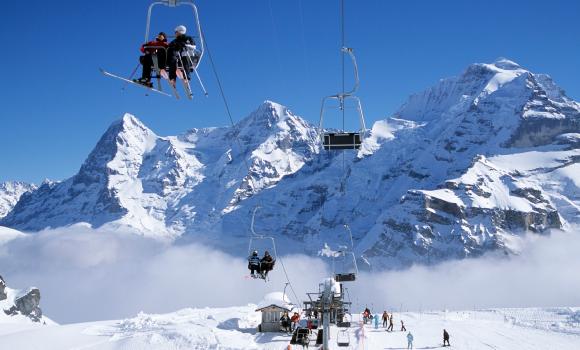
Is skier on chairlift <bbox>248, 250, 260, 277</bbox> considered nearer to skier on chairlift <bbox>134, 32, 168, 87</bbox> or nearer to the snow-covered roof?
the snow-covered roof

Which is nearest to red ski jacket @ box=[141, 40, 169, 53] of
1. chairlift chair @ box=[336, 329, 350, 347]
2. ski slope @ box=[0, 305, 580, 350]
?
ski slope @ box=[0, 305, 580, 350]

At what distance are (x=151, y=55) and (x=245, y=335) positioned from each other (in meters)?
36.8

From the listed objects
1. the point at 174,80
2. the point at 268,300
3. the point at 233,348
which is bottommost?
the point at 233,348

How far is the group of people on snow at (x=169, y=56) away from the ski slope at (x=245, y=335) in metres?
30.0

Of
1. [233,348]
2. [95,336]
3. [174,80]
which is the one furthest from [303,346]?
[174,80]

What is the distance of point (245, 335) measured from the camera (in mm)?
48688

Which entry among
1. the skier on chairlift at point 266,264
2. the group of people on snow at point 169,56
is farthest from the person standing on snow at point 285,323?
the group of people on snow at point 169,56

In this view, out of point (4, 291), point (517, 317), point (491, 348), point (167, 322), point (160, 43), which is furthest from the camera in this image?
point (4, 291)

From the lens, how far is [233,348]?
41531 millimetres

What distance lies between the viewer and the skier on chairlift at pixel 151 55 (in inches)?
626

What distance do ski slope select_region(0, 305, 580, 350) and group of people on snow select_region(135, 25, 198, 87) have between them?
3002cm

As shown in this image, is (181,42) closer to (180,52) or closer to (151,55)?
(180,52)

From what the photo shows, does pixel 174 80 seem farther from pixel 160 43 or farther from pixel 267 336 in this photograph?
pixel 267 336

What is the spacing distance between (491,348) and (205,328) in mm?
23341
